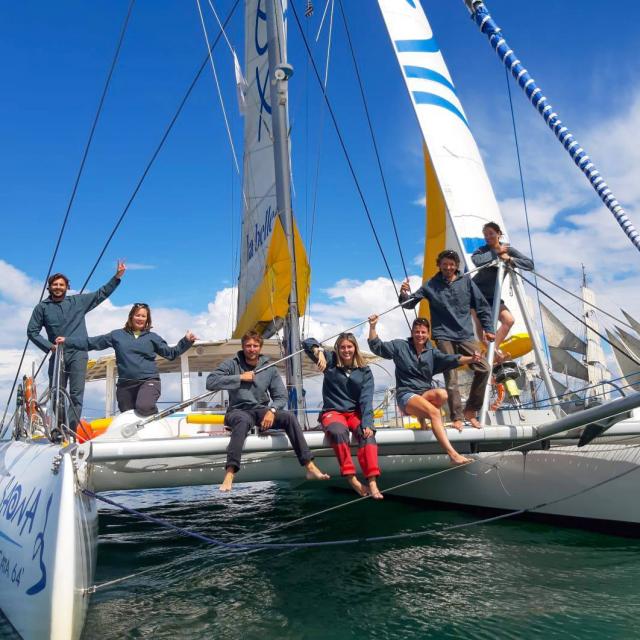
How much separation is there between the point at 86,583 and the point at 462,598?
8.23ft

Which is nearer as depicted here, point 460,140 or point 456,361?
point 456,361

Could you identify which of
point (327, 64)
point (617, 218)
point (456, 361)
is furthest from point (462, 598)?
point (327, 64)

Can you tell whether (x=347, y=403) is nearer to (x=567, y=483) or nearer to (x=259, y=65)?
(x=567, y=483)

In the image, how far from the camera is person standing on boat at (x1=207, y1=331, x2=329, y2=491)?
4.31m

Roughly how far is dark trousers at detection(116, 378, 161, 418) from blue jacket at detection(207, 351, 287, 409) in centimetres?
78

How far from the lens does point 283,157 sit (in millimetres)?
8148

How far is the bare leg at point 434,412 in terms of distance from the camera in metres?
4.55

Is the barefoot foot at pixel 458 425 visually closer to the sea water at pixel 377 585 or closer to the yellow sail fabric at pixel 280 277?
the sea water at pixel 377 585

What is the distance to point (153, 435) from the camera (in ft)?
17.4

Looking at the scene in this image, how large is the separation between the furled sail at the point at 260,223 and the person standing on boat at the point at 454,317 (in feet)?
7.73

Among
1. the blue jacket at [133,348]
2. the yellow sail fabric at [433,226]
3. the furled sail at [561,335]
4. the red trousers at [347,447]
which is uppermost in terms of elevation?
the furled sail at [561,335]

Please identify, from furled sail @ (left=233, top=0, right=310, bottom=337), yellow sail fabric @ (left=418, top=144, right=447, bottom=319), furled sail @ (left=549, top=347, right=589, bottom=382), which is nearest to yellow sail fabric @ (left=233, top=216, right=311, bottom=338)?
furled sail @ (left=233, top=0, right=310, bottom=337)

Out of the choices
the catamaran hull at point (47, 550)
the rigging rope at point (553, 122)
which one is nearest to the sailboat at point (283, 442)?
the catamaran hull at point (47, 550)

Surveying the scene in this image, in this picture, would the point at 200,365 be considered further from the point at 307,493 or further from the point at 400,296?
the point at 400,296
